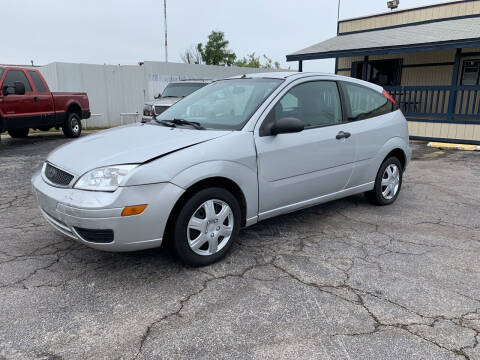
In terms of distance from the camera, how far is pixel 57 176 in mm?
3137

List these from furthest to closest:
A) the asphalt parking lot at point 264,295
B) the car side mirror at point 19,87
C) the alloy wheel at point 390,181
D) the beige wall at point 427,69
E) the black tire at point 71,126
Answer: the beige wall at point 427,69
the black tire at point 71,126
the car side mirror at point 19,87
the alloy wheel at point 390,181
the asphalt parking lot at point 264,295

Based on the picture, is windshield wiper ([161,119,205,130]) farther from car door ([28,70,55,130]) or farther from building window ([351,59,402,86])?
building window ([351,59,402,86])

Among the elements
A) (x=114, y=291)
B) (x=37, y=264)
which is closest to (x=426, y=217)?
(x=114, y=291)

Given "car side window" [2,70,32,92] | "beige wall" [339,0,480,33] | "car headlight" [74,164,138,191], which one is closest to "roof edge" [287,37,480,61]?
"beige wall" [339,0,480,33]

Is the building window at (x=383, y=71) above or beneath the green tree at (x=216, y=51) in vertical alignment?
beneath

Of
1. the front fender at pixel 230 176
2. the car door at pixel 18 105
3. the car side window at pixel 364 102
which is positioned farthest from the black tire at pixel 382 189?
the car door at pixel 18 105

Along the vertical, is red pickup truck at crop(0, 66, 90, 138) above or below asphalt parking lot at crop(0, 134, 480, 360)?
above

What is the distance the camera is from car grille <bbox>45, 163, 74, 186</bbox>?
9.87 ft

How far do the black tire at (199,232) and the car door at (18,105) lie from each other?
322 inches

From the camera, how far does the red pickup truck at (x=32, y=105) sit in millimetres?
9102

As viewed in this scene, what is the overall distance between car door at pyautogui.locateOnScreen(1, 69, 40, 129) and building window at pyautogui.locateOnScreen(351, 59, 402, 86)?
454 inches

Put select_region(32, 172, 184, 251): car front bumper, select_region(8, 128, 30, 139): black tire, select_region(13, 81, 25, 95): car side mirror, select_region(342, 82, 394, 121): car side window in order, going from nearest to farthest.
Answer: select_region(32, 172, 184, 251): car front bumper → select_region(342, 82, 394, 121): car side window → select_region(13, 81, 25, 95): car side mirror → select_region(8, 128, 30, 139): black tire

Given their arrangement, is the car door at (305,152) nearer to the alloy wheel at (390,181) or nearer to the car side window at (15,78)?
the alloy wheel at (390,181)

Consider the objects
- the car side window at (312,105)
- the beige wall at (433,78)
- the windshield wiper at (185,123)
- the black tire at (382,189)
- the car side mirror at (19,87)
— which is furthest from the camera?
the beige wall at (433,78)
